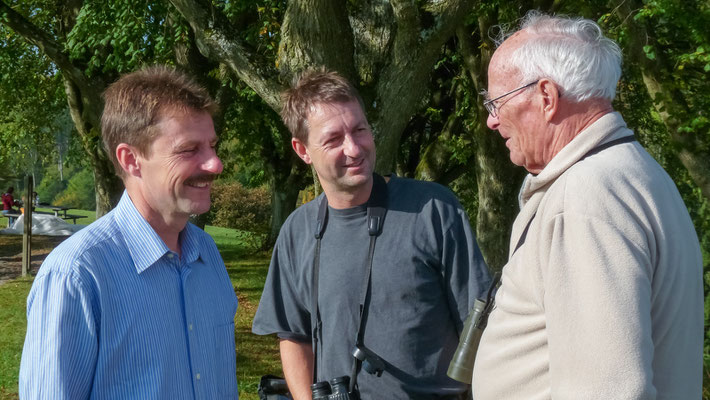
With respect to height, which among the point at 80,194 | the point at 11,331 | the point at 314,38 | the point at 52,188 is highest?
the point at 52,188

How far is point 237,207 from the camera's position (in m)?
31.8

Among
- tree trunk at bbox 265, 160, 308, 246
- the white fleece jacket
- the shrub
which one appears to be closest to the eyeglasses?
the white fleece jacket

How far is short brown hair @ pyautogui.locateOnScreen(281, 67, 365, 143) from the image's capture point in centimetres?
323

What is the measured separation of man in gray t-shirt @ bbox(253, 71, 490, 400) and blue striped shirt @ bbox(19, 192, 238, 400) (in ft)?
2.07

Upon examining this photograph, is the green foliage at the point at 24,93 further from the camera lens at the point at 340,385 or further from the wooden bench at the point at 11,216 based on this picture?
the camera lens at the point at 340,385

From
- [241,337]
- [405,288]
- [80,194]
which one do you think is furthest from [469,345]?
[80,194]

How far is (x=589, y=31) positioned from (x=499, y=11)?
848 cm

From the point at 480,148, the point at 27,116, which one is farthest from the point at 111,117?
the point at 27,116

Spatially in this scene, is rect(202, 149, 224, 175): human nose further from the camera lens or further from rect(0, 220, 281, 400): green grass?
rect(0, 220, 281, 400): green grass

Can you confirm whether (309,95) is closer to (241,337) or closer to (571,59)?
(571,59)

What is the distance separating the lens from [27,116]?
20672 millimetres

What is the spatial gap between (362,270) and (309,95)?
0.76 metres

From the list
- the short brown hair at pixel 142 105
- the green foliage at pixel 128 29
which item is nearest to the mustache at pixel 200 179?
the short brown hair at pixel 142 105

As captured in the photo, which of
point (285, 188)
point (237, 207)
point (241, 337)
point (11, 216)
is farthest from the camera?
point (237, 207)
